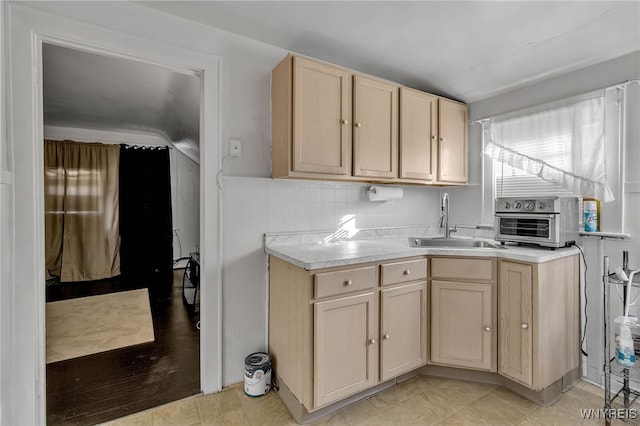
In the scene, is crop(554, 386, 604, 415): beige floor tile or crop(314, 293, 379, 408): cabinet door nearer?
crop(314, 293, 379, 408): cabinet door

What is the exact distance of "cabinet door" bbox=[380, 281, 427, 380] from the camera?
1792 mm

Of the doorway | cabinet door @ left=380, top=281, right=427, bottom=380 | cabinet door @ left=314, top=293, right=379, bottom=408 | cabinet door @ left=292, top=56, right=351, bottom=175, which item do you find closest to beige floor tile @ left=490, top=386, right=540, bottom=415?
cabinet door @ left=380, top=281, right=427, bottom=380

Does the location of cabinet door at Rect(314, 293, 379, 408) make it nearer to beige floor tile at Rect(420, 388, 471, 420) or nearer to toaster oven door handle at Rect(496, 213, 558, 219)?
beige floor tile at Rect(420, 388, 471, 420)

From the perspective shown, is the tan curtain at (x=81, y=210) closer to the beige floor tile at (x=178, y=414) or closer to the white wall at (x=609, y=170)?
the beige floor tile at (x=178, y=414)

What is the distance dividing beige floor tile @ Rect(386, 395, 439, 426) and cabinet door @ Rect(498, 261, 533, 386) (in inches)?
22.3

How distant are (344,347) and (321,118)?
1.37m

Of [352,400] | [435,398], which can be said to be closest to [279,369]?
[352,400]

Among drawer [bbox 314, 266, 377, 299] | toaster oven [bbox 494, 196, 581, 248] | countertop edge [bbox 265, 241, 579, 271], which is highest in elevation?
toaster oven [bbox 494, 196, 581, 248]

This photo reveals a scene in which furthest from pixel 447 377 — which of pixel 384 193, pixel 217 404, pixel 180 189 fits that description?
pixel 180 189

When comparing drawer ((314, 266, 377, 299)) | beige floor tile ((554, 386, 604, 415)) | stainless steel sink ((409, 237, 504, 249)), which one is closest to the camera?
drawer ((314, 266, 377, 299))

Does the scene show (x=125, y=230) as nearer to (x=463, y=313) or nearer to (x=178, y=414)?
(x=178, y=414)

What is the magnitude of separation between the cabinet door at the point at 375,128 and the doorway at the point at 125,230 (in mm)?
1441

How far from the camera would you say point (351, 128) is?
6.59 ft

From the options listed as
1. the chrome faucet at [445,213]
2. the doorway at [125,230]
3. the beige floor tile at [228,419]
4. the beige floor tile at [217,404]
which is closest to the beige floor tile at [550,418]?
the chrome faucet at [445,213]
